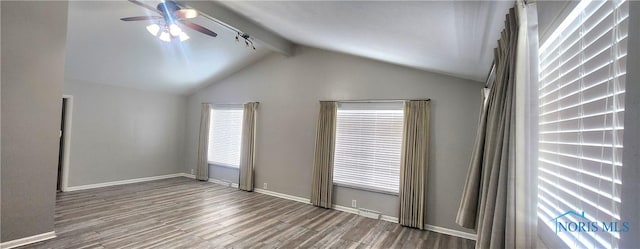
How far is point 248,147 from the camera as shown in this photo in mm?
5727

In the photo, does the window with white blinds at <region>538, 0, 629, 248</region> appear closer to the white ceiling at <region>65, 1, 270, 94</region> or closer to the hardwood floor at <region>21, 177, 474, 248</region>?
the hardwood floor at <region>21, 177, 474, 248</region>

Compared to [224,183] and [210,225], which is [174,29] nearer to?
[210,225]

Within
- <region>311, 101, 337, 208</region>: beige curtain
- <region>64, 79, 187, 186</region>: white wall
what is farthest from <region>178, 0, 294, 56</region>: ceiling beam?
<region>64, 79, 187, 186</region>: white wall

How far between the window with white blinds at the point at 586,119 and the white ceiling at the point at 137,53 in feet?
11.9

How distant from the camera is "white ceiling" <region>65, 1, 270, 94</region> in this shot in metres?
3.52

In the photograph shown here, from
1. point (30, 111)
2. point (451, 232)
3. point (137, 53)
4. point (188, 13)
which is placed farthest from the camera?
point (137, 53)

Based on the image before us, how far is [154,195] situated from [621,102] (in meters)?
6.06

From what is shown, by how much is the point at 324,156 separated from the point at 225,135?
9.39 feet

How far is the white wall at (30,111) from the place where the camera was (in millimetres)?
2643

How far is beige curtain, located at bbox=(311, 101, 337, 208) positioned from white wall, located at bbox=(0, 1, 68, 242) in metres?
3.51

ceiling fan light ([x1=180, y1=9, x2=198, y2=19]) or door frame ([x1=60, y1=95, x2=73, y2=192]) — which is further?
door frame ([x1=60, y1=95, x2=73, y2=192])

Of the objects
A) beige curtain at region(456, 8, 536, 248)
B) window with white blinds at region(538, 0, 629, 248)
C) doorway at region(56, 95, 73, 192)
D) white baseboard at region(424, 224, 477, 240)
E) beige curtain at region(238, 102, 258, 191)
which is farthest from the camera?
beige curtain at region(238, 102, 258, 191)

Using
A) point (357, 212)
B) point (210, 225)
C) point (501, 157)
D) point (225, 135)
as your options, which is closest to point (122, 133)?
point (225, 135)

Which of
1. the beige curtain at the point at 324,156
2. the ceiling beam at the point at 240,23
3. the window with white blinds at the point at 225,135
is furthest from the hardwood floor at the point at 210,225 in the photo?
the ceiling beam at the point at 240,23
